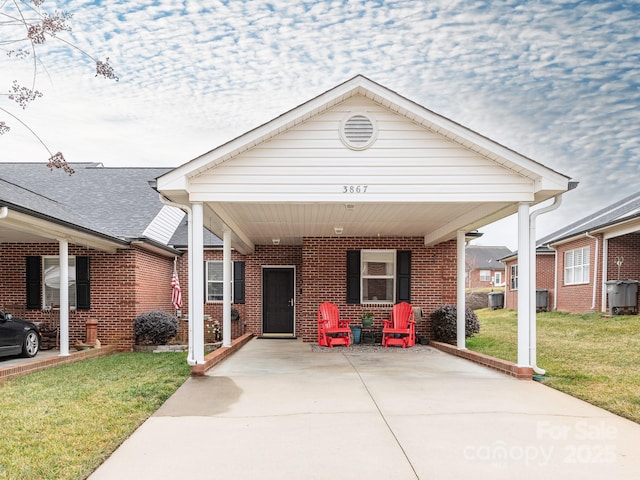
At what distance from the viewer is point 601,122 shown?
1560 centimetres

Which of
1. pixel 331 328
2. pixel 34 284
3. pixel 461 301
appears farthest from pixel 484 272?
pixel 34 284

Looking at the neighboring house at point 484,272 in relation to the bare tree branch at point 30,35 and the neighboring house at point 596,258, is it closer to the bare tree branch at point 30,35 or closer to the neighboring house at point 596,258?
the neighboring house at point 596,258

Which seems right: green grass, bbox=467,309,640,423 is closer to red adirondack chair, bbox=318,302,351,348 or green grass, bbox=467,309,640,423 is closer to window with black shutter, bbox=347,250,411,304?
window with black shutter, bbox=347,250,411,304

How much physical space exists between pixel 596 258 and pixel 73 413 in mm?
16677

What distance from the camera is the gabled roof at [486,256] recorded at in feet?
162

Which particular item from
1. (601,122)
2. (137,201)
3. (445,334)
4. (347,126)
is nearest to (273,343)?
(445,334)

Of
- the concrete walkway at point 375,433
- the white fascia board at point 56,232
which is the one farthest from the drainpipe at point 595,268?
the white fascia board at point 56,232

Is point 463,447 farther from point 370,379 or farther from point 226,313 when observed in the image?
point 226,313

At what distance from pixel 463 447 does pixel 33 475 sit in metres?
3.23

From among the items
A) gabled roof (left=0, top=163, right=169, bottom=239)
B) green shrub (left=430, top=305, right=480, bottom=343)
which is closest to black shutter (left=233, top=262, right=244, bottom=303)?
gabled roof (left=0, top=163, right=169, bottom=239)

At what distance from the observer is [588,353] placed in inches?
395

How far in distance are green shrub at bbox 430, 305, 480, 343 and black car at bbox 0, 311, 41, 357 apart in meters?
8.82

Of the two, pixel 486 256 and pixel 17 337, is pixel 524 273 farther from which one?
pixel 486 256

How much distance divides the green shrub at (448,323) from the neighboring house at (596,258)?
5.89 metres
